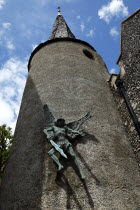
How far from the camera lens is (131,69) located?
8.41 m

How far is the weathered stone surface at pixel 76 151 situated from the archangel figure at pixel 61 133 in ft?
0.81

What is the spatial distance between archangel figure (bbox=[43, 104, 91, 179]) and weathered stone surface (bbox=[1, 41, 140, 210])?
9.7 inches

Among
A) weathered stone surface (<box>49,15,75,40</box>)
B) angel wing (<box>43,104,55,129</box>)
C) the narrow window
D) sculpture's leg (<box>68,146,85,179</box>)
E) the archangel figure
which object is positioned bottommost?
sculpture's leg (<box>68,146,85,179</box>)

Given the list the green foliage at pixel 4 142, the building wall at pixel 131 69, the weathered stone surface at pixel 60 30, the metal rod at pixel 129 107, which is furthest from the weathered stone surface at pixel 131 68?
the green foliage at pixel 4 142

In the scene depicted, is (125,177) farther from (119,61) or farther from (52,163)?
(119,61)

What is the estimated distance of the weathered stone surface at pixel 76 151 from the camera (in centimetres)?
511

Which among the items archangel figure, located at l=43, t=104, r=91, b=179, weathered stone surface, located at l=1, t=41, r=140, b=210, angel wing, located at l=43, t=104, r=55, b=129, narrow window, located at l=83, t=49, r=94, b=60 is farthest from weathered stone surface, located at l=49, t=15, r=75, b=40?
archangel figure, located at l=43, t=104, r=91, b=179

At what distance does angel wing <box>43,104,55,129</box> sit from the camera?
6.55 metres

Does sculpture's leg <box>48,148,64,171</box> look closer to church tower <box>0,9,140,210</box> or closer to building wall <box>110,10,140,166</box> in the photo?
church tower <box>0,9,140,210</box>

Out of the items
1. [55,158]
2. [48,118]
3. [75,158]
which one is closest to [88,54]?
[48,118]

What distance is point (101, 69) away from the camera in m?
10.0

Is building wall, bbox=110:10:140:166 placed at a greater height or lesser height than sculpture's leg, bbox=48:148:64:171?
greater

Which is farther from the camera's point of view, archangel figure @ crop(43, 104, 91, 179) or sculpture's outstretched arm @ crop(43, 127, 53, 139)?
sculpture's outstretched arm @ crop(43, 127, 53, 139)

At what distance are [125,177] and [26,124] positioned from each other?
3.54 m
